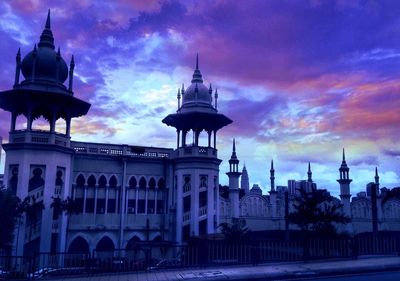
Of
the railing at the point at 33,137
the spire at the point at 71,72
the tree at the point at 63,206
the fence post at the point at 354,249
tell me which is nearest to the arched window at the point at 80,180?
the tree at the point at 63,206

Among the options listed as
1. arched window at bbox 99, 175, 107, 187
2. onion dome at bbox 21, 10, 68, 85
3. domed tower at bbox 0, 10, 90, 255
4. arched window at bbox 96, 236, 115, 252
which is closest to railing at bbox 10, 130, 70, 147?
domed tower at bbox 0, 10, 90, 255

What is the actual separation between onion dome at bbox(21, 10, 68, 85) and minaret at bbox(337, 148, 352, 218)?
87.6 feet

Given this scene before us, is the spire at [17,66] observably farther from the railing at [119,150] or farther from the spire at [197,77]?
the spire at [197,77]

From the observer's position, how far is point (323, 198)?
26016 mm

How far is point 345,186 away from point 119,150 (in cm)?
2162

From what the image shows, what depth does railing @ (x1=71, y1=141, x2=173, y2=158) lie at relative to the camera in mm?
30109

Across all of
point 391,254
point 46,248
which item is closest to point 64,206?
point 46,248

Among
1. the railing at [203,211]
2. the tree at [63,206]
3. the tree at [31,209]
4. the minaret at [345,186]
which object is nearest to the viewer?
the tree at [31,209]

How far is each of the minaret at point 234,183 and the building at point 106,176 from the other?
87 mm

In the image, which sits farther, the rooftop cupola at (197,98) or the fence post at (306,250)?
the rooftop cupola at (197,98)

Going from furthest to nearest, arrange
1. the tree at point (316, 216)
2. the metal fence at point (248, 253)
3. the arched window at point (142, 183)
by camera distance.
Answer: the arched window at point (142, 183) < the tree at point (316, 216) < the metal fence at point (248, 253)

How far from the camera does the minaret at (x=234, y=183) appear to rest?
34.2 meters

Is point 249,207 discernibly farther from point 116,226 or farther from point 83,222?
point 83,222

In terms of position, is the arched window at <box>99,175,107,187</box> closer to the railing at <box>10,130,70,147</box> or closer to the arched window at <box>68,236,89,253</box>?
the arched window at <box>68,236,89,253</box>
